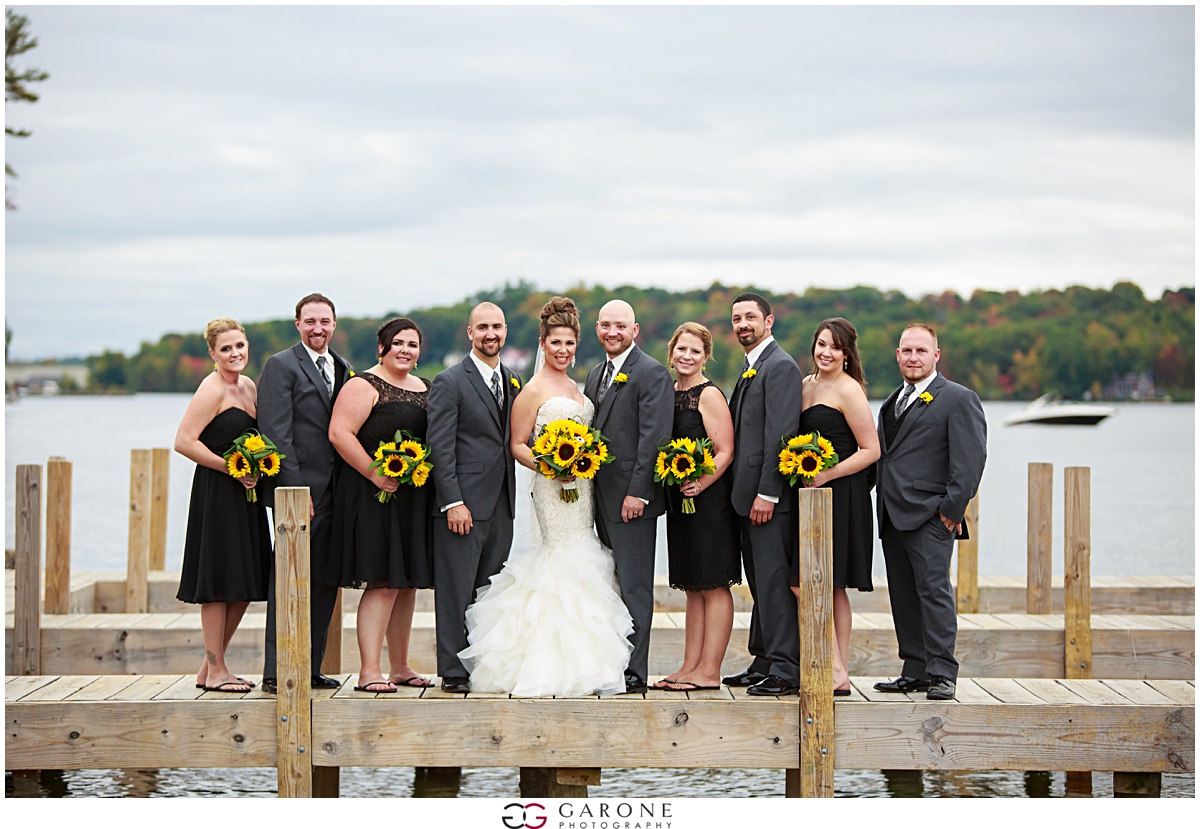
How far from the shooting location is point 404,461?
609 cm

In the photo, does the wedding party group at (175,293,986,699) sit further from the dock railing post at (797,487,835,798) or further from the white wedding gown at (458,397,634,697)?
the dock railing post at (797,487,835,798)

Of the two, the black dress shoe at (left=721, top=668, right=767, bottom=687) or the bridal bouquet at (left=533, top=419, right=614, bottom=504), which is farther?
the black dress shoe at (left=721, top=668, right=767, bottom=687)

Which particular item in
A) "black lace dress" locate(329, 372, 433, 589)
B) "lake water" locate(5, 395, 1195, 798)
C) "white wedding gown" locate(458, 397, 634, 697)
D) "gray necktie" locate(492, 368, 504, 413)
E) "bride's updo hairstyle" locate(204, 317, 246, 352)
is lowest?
"lake water" locate(5, 395, 1195, 798)

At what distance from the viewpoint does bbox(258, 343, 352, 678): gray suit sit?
6.20 m

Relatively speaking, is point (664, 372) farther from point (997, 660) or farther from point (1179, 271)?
point (1179, 271)

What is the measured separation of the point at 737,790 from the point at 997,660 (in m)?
2.21

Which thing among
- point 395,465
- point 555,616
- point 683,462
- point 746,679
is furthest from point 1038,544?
point 395,465

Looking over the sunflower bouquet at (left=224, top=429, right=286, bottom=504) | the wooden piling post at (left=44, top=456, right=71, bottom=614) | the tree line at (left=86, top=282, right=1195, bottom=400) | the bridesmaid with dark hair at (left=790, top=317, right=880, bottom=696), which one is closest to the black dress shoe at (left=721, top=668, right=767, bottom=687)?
the bridesmaid with dark hair at (left=790, top=317, right=880, bottom=696)

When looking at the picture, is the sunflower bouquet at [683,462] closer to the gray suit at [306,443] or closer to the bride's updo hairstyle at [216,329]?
the gray suit at [306,443]

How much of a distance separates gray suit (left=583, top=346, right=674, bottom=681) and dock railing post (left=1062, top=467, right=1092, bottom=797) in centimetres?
355

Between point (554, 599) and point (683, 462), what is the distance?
0.96m

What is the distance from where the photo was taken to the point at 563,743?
20.0 feet

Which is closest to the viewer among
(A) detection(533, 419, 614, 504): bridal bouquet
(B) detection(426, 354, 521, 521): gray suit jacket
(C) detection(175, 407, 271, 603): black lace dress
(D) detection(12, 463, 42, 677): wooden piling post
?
(A) detection(533, 419, 614, 504): bridal bouquet

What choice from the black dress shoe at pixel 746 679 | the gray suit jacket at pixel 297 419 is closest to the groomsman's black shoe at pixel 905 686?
the black dress shoe at pixel 746 679
